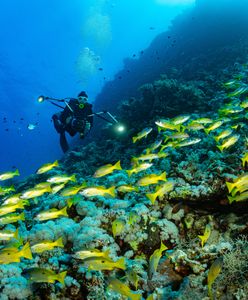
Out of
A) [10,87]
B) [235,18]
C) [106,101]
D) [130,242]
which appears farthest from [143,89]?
[10,87]

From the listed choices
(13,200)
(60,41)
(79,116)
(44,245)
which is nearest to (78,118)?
(79,116)

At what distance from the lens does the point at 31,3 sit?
178ft

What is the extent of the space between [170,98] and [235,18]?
2277 centimetres

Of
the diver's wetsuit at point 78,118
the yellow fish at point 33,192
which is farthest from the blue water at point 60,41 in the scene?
the yellow fish at point 33,192

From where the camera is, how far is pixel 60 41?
66875 mm

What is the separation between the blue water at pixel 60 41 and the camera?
54281 mm

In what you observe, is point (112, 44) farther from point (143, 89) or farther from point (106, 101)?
point (143, 89)

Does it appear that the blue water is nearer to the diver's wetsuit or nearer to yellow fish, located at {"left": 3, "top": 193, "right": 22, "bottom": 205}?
the diver's wetsuit

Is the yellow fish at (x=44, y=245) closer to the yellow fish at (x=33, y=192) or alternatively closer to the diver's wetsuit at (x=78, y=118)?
the yellow fish at (x=33, y=192)

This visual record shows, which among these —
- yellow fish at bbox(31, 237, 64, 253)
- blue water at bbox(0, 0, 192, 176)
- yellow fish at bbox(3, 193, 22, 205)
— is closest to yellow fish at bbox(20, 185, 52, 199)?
yellow fish at bbox(3, 193, 22, 205)

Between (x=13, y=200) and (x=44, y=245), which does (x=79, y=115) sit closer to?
(x=13, y=200)

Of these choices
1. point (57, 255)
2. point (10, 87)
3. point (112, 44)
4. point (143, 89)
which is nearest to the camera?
point (57, 255)

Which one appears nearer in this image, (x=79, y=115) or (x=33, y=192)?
(x=33, y=192)

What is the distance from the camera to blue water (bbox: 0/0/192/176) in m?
54.3
